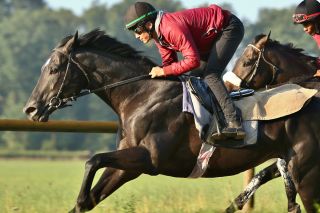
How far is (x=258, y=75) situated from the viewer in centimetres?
992

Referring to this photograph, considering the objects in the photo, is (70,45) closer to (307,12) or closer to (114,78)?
(114,78)

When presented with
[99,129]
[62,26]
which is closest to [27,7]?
[62,26]

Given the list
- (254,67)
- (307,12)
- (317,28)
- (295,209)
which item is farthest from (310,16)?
(295,209)

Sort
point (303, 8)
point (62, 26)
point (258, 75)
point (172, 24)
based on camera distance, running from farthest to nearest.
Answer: point (62, 26) < point (258, 75) < point (303, 8) < point (172, 24)

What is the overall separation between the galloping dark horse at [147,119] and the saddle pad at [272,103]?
82 mm

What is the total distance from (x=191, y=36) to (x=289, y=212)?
2550 mm

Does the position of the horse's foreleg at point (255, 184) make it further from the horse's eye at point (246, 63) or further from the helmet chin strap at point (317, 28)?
the helmet chin strap at point (317, 28)

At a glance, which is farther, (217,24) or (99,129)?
(99,129)

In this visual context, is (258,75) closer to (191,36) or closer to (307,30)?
(307,30)

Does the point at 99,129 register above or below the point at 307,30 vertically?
below

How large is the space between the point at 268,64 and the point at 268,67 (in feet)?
0.11

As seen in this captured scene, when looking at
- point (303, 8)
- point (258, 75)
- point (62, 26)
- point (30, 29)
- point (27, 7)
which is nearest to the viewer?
point (303, 8)

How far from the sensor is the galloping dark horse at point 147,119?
7980 mm

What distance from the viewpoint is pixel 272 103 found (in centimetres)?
829
